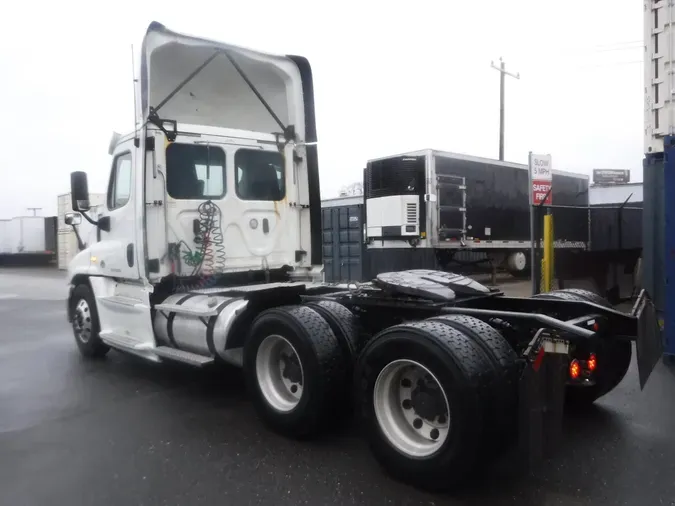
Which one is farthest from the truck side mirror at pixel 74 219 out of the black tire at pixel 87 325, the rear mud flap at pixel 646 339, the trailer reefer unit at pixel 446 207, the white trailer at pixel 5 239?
the white trailer at pixel 5 239

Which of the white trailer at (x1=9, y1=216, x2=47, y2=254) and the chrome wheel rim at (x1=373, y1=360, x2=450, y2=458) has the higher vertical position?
the white trailer at (x1=9, y1=216, x2=47, y2=254)

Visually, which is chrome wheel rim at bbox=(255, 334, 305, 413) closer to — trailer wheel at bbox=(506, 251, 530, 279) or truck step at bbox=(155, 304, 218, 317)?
truck step at bbox=(155, 304, 218, 317)

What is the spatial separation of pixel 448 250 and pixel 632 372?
837cm

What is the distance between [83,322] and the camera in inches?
293

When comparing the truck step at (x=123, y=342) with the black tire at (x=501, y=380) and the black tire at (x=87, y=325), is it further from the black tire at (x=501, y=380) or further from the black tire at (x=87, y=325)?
the black tire at (x=501, y=380)

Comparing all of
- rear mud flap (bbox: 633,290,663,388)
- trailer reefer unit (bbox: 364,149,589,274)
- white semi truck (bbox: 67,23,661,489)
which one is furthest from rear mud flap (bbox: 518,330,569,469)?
trailer reefer unit (bbox: 364,149,589,274)

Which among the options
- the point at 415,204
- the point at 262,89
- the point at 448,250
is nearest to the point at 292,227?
the point at 262,89

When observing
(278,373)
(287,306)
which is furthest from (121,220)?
(278,373)

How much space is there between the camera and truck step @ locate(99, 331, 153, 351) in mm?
6043

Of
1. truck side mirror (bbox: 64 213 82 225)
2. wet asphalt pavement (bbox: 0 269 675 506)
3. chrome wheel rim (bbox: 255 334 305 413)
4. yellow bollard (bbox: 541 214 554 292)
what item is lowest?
wet asphalt pavement (bbox: 0 269 675 506)

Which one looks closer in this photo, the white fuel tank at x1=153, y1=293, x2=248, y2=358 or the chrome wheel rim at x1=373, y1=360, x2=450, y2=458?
the chrome wheel rim at x1=373, y1=360, x2=450, y2=458

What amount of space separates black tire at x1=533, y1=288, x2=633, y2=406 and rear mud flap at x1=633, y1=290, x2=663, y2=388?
0.69 ft

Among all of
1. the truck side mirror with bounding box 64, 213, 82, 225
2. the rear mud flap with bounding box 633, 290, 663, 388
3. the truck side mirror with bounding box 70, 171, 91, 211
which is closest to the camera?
the rear mud flap with bounding box 633, 290, 663, 388

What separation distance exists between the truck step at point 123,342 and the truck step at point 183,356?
0.23m
